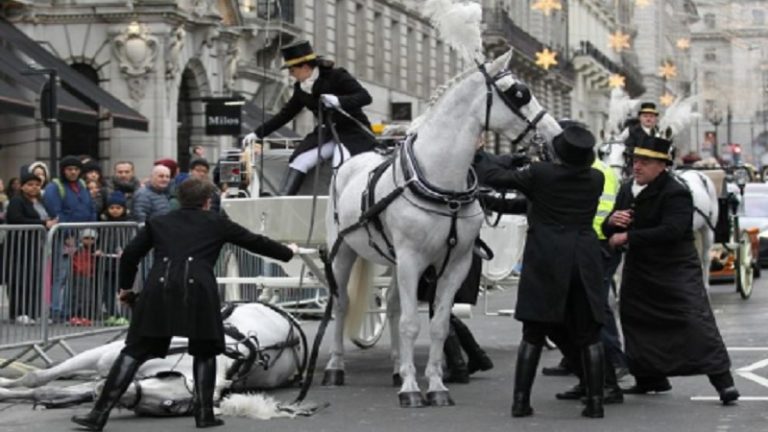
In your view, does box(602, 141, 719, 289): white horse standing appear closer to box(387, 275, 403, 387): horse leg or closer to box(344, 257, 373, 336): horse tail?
box(387, 275, 403, 387): horse leg

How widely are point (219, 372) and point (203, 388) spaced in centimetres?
127

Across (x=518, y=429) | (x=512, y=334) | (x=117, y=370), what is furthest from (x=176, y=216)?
(x=512, y=334)

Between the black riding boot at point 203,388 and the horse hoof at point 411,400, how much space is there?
1479 millimetres

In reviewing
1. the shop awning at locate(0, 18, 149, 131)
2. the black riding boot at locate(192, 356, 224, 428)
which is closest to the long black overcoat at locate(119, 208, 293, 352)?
the black riding boot at locate(192, 356, 224, 428)

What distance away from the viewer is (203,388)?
11.2 meters

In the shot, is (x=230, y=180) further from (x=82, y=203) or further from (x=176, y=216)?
(x=176, y=216)

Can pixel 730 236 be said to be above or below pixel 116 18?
below

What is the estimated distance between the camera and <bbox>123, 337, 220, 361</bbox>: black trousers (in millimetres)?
11188

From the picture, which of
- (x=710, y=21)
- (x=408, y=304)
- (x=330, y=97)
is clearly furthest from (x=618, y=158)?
(x=710, y=21)

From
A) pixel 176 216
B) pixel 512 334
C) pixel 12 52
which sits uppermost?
pixel 12 52

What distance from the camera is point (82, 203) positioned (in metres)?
19.6

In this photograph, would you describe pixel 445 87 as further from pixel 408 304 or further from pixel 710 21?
pixel 710 21

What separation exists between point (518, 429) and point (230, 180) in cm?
757

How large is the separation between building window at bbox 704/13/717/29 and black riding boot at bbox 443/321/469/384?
510 ft
